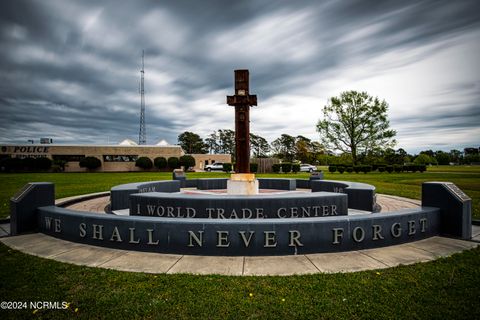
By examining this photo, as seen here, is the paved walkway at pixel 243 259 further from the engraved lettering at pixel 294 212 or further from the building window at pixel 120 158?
the building window at pixel 120 158

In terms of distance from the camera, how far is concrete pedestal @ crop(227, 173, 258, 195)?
36.2 feet

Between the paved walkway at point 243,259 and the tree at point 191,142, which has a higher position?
the tree at point 191,142

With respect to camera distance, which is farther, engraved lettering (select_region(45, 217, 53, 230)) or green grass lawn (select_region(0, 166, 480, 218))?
green grass lawn (select_region(0, 166, 480, 218))

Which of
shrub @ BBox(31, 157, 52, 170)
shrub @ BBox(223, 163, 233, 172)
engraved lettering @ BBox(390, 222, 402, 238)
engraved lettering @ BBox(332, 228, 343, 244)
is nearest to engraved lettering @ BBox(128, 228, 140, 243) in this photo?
engraved lettering @ BBox(332, 228, 343, 244)

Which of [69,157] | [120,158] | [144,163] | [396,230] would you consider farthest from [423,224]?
[69,157]

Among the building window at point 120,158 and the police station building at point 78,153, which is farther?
the building window at point 120,158

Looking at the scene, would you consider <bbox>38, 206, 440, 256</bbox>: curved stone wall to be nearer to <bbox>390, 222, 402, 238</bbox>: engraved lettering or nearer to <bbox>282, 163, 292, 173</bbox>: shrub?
<bbox>390, 222, 402, 238</bbox>: engraved lettering

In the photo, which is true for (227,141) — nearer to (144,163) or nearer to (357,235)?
(144,163)

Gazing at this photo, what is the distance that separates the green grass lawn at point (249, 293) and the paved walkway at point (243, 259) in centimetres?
28

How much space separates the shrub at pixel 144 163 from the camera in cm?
4781

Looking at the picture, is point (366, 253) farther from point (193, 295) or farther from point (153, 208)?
point (153, 208)

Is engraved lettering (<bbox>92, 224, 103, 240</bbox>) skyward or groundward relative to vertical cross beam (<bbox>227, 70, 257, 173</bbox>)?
groundward

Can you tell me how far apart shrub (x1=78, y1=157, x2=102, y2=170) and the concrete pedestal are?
144 feet

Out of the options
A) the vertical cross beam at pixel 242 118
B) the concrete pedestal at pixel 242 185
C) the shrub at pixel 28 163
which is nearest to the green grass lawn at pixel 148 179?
the concrete pedestal at pixel 242 185
